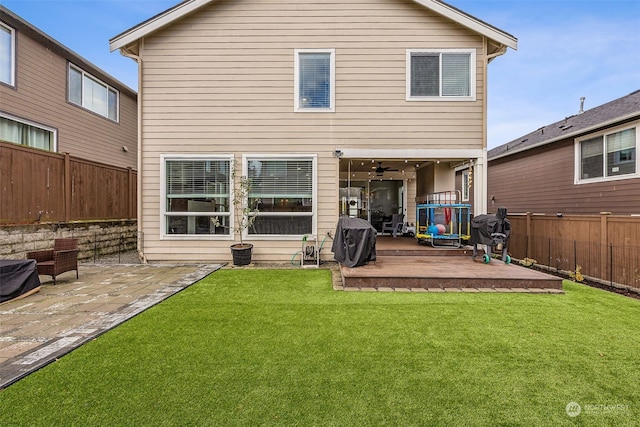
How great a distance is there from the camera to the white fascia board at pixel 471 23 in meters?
7.08

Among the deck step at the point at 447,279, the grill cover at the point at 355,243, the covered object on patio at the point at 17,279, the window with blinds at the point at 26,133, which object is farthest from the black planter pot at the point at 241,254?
the window with blinds at the point at 26,133

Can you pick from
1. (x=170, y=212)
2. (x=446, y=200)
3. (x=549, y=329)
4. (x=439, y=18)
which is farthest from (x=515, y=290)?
(x=170, y=212)

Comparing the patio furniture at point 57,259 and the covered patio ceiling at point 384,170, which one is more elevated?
the covered patio ceiling at point 384,170

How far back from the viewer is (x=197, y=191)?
24.7 feet

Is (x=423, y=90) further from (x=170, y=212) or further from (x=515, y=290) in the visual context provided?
(x=170, y=212)

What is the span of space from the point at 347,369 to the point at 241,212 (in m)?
5.46

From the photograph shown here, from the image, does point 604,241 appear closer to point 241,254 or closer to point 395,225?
point 395,225

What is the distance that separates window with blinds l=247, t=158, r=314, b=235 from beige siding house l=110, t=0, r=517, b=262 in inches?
1.0

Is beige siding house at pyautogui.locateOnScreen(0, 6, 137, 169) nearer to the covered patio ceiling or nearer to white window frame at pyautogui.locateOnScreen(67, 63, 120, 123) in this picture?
white window frame at pyautogui.locateOnScreen(67, 63, 120, 123)

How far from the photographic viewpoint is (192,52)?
751 centimetres

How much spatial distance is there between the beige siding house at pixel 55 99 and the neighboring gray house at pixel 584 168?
614 inches

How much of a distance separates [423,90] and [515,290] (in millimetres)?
4953

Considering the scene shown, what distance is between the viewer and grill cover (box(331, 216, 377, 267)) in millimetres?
5949

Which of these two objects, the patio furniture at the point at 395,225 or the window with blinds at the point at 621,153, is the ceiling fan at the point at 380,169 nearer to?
the patio furniture at the point at 395,225
